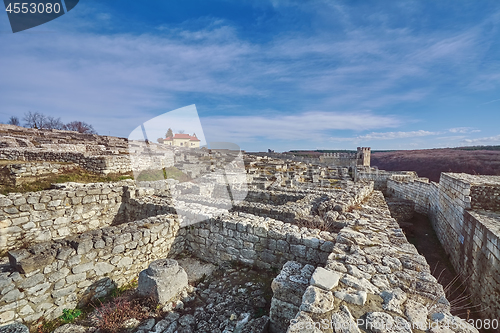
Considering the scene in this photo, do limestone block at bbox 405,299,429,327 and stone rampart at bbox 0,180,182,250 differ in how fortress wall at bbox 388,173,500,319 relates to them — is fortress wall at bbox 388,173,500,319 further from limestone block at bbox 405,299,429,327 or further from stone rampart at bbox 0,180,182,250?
stone rampart at bbox 0,180,182,250

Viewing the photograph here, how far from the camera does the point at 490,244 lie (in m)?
5.99

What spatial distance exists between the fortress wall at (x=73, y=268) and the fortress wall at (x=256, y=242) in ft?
3.60

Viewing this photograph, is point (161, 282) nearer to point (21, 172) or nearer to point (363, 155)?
point (21, 172)

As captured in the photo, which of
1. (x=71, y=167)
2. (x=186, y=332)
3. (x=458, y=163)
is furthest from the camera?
(x=458, y=163)

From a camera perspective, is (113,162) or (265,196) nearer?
(265,196)

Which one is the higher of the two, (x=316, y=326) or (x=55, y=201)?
(x=55, y=201)

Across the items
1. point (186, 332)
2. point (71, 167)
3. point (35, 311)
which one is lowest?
point (186, 332)

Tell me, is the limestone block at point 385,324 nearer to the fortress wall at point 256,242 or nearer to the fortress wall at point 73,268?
the fortress wall at point 256,242

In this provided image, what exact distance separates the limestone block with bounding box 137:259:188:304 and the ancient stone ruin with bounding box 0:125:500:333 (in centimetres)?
2

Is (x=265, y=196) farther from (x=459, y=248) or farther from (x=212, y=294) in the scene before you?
(x=459, y=248)

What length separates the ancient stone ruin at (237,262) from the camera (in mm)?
2604

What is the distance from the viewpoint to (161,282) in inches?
152

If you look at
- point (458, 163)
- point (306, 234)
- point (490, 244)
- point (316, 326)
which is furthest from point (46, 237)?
point (458, 163)

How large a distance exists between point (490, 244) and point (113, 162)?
16.8m
